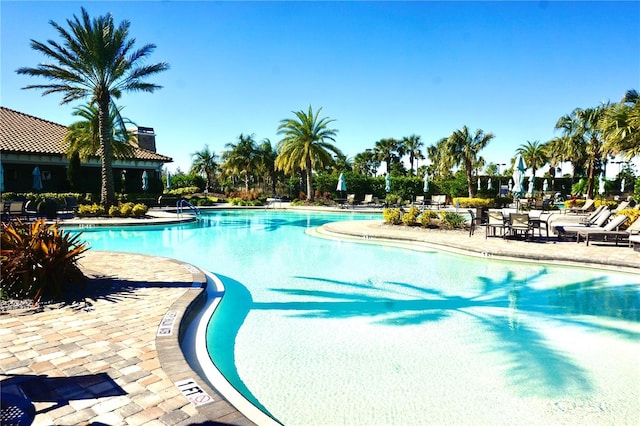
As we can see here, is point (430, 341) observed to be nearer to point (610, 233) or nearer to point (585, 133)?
point (610, 233)

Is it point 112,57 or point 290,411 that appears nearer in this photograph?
point 290,411

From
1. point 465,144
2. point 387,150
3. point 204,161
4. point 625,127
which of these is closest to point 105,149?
point 625,127

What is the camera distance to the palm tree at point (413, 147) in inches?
2437

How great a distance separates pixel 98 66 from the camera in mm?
21281

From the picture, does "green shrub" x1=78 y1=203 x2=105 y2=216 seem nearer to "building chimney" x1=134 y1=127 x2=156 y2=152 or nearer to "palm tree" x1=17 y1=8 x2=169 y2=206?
"palm tree" x1=17 y1=8 x2=169 y2=206

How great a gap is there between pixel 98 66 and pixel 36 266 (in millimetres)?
18534

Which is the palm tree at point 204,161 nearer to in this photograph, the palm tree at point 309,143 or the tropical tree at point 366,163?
the tropical tree at point 366,163

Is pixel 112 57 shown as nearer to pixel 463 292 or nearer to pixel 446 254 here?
pixel 446 254

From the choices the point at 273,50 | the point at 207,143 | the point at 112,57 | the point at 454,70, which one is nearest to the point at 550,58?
the point at 454,70

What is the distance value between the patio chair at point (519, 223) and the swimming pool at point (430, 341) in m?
2.93

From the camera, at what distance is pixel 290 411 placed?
3.94m

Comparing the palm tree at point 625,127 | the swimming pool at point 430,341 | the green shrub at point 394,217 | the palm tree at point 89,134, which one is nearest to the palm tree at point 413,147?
the palm tree at point 625,127

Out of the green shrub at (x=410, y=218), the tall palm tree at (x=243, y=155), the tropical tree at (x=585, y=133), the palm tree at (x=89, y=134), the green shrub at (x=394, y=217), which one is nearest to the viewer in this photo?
the green shrub at (x=410, y=218)

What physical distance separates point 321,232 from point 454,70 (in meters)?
11.1
